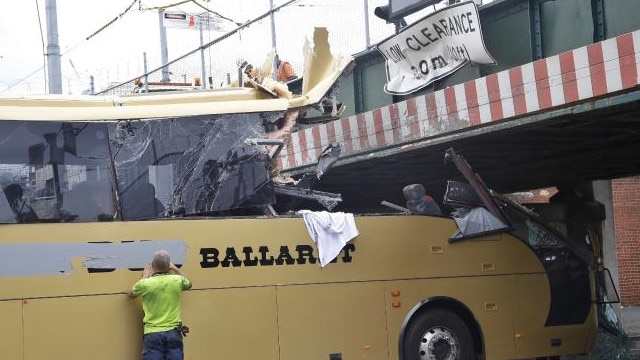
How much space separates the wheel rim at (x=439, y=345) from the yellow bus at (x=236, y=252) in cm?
2

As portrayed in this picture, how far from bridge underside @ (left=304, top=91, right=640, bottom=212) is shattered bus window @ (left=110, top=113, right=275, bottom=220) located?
142 inches

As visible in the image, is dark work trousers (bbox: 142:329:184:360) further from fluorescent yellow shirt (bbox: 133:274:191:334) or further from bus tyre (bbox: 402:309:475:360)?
bus tyre (bbox: 402:309:475:360)

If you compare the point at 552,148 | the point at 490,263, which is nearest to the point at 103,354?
the point at 490,263

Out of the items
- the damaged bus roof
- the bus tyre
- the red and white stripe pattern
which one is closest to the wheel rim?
the bus tyre

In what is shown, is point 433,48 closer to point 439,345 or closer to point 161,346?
point 439,345

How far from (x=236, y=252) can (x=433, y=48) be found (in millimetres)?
4923

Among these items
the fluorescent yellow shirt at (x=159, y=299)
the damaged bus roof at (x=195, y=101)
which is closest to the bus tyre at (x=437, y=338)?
the damaged bus roof at (x=195, y=101)

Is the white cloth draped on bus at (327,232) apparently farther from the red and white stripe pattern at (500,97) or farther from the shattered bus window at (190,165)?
the red and white stripe pattern at (500,97)

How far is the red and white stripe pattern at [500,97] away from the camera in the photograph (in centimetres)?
987

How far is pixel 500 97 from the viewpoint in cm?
1138

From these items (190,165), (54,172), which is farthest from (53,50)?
(54,172)

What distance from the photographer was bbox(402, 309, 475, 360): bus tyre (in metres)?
10.6

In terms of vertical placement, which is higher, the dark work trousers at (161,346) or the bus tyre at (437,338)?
the dark work trousers at (161,346)

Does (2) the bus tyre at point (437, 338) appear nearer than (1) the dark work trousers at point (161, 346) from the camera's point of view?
No
